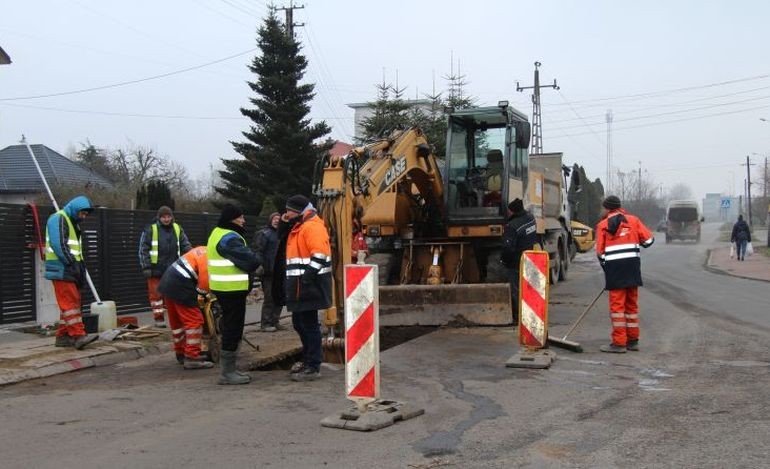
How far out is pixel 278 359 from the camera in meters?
9.05

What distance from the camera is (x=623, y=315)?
28.8 ft

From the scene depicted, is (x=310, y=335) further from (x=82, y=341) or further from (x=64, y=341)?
(x=64, y=341)

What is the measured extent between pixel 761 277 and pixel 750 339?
43.0ft

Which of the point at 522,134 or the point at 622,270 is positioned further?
the point at 522,134

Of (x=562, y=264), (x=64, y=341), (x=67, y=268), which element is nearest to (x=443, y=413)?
(x=67, y=268)

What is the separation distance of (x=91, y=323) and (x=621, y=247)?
286 inches

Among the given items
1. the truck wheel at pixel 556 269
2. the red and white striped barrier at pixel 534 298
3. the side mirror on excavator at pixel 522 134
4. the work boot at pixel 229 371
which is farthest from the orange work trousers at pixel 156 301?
the truck wheel at pixel 556 269

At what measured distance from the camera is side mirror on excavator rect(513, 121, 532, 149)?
11938 mm

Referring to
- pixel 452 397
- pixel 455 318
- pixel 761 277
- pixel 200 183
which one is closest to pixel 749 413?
pixel 452 397

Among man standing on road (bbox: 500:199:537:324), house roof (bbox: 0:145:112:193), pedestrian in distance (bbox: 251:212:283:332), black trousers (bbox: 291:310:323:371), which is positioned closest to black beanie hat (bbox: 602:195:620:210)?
man standing on road (bbox: 500:199:537:324)

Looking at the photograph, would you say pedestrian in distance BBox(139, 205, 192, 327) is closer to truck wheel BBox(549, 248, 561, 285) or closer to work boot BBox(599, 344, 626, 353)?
work boot BBox(599, 344, 626, 353)

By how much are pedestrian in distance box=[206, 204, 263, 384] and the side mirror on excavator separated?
20.1ft

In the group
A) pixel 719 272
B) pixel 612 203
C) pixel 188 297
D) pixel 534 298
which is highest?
pixel 612 203

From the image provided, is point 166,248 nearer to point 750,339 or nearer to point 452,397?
point 452,397
